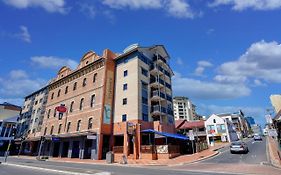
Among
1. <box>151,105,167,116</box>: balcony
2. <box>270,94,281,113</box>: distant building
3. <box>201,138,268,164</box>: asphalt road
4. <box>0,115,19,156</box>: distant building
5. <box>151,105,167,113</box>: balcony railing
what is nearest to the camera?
<box>270,94,281,113</box>: distant building

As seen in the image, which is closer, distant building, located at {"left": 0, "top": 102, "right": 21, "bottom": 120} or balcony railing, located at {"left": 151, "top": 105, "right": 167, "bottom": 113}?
balcony railing, located at {"left": 151, "top": 105, "right": 167, "bottom": 113}

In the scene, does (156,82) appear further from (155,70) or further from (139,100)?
(139,100)

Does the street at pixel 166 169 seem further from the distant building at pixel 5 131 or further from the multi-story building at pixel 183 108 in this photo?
the multi-story building at pixel 183 108

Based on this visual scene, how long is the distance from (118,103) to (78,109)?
804cm

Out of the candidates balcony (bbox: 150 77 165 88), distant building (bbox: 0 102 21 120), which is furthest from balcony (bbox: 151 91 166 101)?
distant building (bbox: 0 102 21 120)

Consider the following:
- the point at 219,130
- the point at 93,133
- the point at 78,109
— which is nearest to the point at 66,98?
the point at 78,109

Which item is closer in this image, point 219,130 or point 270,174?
point 270,174

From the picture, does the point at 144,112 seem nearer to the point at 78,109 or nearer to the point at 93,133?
the point at 93,133

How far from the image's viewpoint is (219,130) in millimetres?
67750

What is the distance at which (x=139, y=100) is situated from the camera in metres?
32.5

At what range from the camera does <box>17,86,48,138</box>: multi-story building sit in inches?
1928

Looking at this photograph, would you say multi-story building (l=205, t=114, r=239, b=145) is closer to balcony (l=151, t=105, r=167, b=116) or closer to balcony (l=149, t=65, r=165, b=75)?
balcony (l=151, t=105, r=167, b=116)

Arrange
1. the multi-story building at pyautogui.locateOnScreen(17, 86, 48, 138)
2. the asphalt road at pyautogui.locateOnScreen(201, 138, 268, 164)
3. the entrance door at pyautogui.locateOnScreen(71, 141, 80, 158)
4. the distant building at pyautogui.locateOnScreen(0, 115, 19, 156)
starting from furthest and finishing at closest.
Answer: the distant building at pyautogui.locateOnScreen(0, 115, 19, 156) → the multi-story building at pyautogui.locateOnScreen(17, 86, 48, 138) → the entrance door at pyautogui.locateOnScreen(71, 141, 80, 158) → the asphalt road at pyautogui.locateOnScreen(201, 138, 268, 164)

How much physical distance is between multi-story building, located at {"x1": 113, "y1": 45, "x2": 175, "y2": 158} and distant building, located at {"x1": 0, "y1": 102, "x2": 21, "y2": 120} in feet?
156
